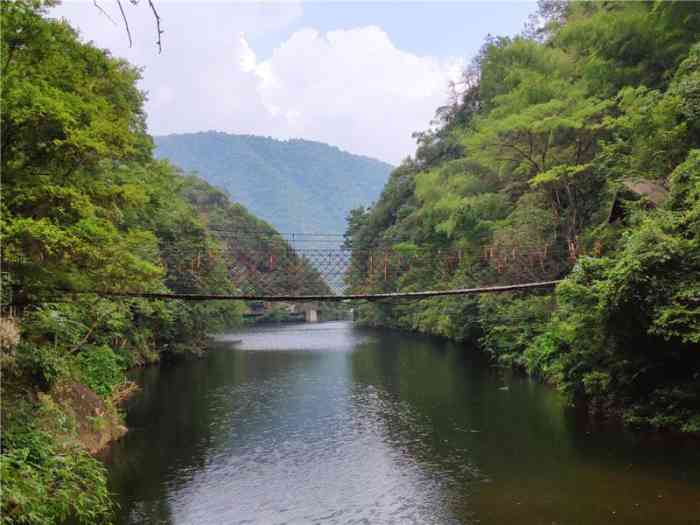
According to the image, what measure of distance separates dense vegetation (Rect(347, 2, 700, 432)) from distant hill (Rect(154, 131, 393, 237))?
9498cm

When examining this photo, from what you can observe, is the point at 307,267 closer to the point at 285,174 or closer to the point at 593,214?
the point at 593,214

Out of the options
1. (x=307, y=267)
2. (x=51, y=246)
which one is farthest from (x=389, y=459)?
(x=307, y=267)

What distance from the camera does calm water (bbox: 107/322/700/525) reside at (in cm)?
742

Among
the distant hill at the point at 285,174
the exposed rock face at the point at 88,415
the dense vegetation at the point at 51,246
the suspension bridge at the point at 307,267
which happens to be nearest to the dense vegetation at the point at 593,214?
the suspension bridge at the point at 307,267

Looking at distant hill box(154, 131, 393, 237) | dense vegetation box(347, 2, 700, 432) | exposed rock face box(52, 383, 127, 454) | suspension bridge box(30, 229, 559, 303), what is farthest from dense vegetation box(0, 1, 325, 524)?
distant hill box(154, 131, 393, 237)

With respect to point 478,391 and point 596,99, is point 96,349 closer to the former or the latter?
point 478,391

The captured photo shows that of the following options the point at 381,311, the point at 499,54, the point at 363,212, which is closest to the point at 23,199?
the point at 499,54

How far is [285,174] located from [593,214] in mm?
132116

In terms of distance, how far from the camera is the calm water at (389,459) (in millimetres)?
7422

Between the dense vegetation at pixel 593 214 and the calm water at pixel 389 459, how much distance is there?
4.06 ft

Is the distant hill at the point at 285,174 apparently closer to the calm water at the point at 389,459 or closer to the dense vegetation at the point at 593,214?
the dense vegetation at the point at 593,214

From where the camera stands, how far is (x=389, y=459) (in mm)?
9648

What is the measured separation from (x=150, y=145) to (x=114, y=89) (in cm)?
329

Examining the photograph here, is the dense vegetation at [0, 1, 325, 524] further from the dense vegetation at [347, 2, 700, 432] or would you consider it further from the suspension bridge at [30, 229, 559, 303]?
the dense vegetation at [347, 2, 700, 432]
